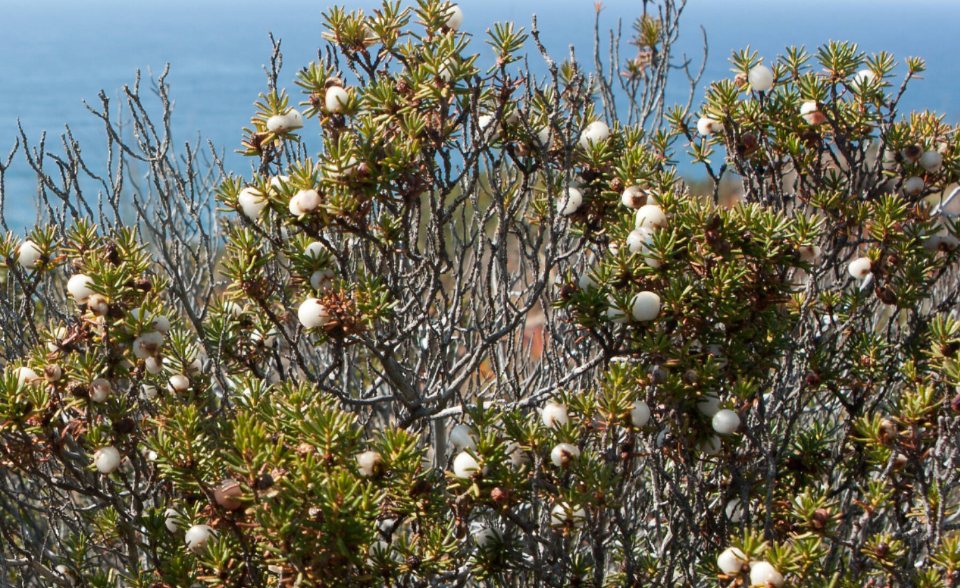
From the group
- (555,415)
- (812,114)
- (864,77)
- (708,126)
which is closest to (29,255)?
(555,415)

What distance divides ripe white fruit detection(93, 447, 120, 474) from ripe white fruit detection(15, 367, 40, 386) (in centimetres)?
22

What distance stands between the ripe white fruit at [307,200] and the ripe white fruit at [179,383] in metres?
0.57

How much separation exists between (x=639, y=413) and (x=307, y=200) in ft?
2.97

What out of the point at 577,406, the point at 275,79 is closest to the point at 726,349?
the point at 577,406

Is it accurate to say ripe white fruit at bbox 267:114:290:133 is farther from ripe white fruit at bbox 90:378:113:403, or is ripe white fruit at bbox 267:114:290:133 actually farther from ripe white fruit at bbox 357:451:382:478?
ripe white fruit at bbox 357:451:382:478

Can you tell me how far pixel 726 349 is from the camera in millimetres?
1809

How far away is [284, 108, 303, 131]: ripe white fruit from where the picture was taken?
1.88 metres

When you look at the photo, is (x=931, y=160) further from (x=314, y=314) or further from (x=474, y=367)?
(x=314, y=314)

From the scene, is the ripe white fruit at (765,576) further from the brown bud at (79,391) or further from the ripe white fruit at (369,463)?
the brown bud at (79,391)

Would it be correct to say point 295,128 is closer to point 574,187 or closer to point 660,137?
point 574,187

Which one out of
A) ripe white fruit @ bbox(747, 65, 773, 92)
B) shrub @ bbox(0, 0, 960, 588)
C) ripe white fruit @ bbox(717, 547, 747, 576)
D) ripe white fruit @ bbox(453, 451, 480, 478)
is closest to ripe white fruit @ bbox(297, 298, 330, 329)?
Answer: shrub @ bbox(0, 0, 960, 588)

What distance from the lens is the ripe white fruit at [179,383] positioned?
75.1 inches

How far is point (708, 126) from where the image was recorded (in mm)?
2322

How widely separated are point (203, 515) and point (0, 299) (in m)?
1.27
